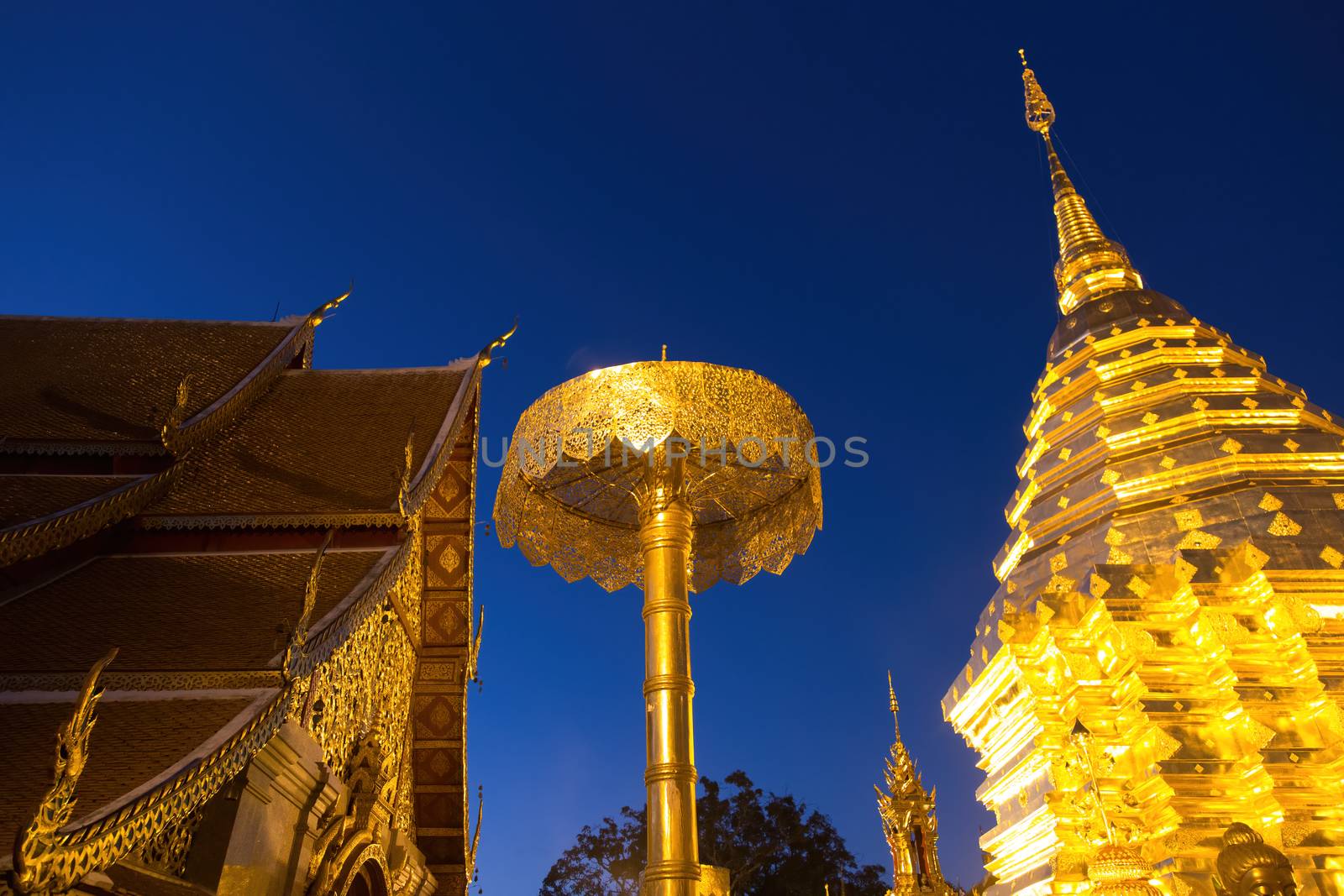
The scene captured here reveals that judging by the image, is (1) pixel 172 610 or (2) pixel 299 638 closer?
(2) pixel 299 638

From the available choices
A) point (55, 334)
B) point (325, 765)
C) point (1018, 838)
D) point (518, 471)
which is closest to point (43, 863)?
point (325, 765)

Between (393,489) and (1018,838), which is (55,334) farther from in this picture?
(1018,838)

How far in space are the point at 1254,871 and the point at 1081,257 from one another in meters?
15.1

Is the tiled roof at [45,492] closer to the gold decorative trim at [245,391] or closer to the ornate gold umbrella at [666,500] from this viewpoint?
the gold decorative trim at [245,391]

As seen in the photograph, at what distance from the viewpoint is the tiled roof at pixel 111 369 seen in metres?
5.21

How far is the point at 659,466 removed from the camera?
18.5ft

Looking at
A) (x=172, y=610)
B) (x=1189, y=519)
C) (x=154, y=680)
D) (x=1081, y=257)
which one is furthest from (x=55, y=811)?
(x=1081, y=257)

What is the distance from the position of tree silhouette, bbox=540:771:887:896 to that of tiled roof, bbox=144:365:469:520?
44.9 feet

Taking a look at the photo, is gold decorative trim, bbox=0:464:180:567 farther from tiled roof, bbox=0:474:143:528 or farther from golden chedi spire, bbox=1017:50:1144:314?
golden chedi spire, bbox=1017:50:1144:314

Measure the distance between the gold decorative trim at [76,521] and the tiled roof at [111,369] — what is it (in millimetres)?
511

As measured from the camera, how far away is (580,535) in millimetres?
6801

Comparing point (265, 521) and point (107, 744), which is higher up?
point (265, 521)

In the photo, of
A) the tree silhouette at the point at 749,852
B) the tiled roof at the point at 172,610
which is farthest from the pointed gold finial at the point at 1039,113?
the tiled roof at the point at 172,610

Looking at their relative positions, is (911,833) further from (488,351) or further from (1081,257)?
(1081,257)
